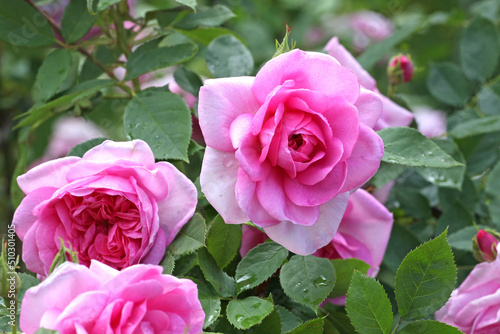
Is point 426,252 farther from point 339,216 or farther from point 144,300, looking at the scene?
point 144,300

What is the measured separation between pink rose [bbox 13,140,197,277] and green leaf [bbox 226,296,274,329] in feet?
0.25

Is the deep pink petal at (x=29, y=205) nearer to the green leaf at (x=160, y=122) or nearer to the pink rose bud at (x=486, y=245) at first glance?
the green leaf at (x=160, y=122)

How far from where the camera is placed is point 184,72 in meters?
0.69

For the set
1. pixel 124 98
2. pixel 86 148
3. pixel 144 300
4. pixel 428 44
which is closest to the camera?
pixel 144 300

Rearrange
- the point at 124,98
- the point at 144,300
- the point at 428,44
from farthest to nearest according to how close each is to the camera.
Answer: the point at 428,44 < the point at 124,98 < the point at 144,300

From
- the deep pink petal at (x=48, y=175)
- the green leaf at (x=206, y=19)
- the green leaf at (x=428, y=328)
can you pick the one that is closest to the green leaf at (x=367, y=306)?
the green leaf at (x=428, y=328)

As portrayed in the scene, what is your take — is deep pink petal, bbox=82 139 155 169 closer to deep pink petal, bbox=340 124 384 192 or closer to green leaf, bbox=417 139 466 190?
deep pink petal, bbox=340 124 384 192

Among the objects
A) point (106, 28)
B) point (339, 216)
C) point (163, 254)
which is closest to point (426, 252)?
point (339, 216)

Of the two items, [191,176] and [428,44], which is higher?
[191,176]

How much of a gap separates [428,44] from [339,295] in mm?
918

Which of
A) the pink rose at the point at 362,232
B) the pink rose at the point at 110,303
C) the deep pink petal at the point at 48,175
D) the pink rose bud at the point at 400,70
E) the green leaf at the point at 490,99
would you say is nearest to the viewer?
the pink rose at the point at 110,303

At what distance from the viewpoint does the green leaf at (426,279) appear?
1.57 ft

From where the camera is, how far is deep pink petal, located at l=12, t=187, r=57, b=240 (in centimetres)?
48

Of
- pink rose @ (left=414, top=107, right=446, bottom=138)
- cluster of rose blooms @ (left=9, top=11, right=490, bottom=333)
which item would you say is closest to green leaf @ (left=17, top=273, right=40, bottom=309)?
cluster of rose blooms @ (left=9, top=11, right=490, bottom=333)
